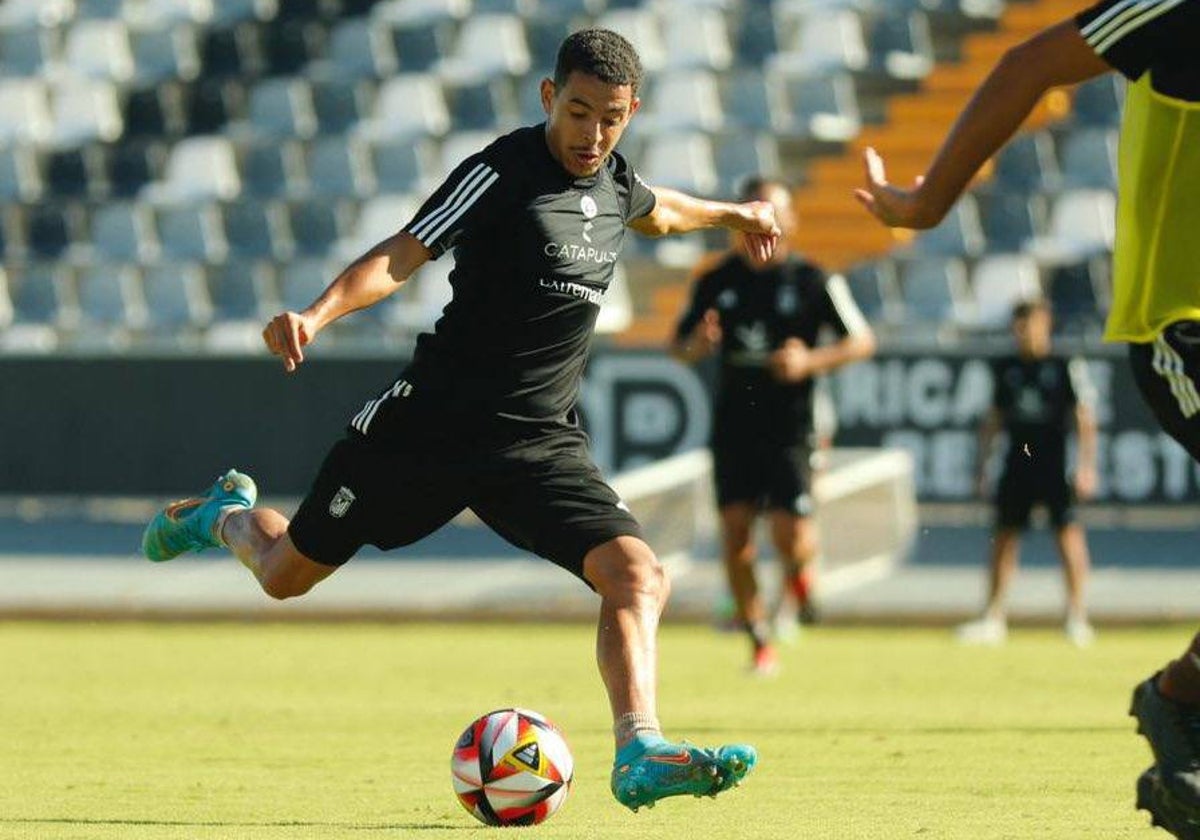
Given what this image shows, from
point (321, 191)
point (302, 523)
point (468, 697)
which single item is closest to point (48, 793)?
point (302, 523)

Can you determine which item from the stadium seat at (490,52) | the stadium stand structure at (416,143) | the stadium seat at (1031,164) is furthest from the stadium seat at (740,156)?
the stadium seat at (490,52)

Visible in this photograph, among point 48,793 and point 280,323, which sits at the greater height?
point 280,323

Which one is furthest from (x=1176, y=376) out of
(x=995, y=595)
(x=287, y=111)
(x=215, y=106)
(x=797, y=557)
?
(x=215, y=106)

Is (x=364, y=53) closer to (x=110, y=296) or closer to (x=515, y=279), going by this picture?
(x=110, y=296)

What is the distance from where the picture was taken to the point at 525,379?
7465 millimetres

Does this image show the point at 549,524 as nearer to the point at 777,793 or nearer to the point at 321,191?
the point at 777,793

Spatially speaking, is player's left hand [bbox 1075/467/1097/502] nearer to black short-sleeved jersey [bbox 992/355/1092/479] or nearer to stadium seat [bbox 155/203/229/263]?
black short-sleeved jersey [bbox 992/355/1092/479]

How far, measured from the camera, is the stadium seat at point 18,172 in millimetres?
25156

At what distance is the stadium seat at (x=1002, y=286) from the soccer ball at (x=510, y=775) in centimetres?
1438

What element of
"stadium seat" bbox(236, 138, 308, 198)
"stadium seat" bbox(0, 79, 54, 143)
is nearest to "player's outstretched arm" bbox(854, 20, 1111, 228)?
"stadium seat" bbox(236, 138, 308, 198)

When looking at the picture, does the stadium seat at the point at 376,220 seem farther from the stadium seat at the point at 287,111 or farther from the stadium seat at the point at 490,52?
the stadium seat at the point at 287,111

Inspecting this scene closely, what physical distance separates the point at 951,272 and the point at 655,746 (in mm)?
15188

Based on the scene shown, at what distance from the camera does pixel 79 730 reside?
33.1 feet

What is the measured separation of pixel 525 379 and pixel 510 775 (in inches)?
47.8
